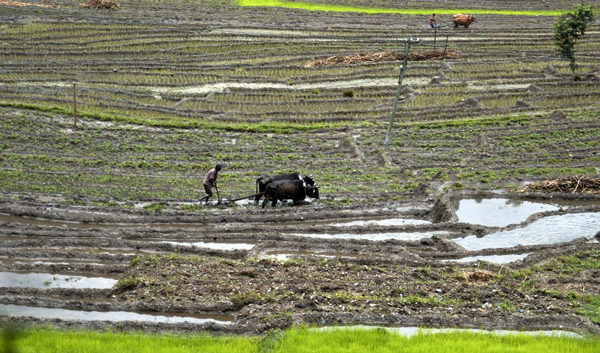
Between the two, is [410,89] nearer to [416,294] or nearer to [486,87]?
[486,87]

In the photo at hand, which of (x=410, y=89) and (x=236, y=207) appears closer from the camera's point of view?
(x=236, y=207)

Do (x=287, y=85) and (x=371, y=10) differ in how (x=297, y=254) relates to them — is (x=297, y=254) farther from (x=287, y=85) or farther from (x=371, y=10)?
(x=371, y=10)

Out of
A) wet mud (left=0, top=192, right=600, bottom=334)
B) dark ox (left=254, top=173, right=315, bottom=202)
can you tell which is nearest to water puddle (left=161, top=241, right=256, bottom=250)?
wet mud (left=0, top=192, right=600, bottom=334)

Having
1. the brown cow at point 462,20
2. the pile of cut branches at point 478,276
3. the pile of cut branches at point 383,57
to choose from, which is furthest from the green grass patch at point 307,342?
the brown cow at point 462,20

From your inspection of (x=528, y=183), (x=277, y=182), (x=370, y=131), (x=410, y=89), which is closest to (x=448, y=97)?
(x=410, y=89)

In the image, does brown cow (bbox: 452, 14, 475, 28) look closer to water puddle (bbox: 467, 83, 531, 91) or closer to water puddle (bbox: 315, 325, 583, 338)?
water puddle (bbox: 467, 83, 531, 91)

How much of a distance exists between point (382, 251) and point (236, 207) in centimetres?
485

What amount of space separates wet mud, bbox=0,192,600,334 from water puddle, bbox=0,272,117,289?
17 centimetres

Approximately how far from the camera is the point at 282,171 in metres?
23.6

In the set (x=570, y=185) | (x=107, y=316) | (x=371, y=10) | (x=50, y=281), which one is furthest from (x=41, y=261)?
(x=371, y=10)

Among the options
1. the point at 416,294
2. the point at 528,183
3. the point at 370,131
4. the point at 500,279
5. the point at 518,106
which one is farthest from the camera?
the point at 518,106

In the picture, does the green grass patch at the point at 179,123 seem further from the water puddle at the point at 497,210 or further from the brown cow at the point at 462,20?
the brown cow at the point at 462,20

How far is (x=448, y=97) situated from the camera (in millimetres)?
34594

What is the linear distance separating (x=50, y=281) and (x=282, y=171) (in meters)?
10.3
